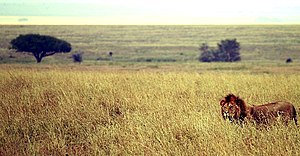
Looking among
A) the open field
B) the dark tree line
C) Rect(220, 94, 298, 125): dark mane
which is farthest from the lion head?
the dark tree line

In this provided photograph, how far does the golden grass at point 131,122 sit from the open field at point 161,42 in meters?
43.1

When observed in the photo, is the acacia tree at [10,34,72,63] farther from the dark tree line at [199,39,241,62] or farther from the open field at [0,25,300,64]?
the dark tree line at [199,39,241,62]

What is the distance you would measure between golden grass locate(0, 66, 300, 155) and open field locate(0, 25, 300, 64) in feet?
141

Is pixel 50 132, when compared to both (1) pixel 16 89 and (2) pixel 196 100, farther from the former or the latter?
(1) pixel 16 89

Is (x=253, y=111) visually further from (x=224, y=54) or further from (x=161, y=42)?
(x=161, y=42)

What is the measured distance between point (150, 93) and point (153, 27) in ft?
405

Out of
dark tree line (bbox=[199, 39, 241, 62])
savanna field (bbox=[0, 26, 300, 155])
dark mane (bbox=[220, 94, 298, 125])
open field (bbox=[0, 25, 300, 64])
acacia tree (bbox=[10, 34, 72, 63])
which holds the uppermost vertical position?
dark mane (bbox=[220, 94, 298, 125])

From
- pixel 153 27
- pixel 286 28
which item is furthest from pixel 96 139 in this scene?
pixel 153 27

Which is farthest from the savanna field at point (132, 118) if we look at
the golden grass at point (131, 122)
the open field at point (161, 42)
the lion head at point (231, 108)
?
the open field at point (161, 42)

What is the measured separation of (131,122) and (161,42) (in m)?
92.7

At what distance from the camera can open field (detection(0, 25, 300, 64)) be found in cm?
6831

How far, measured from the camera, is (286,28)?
120m

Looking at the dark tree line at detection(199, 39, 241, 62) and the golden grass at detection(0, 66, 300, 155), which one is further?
the dark tree line at detection(199, 39, 241, 62)

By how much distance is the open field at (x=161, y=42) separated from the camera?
224 ft
